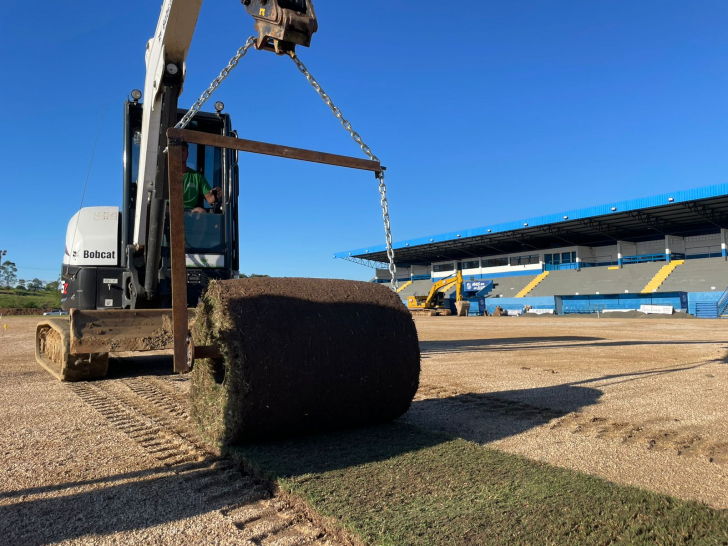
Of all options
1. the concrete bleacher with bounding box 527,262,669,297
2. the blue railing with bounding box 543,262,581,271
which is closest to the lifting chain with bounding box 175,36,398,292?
the concrete bleacher with bounding box 527,262,669,297

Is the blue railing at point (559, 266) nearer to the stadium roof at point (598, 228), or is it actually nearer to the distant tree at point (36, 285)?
the stadium roof at point (598, 228)

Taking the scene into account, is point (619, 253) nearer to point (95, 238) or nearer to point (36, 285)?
point (95, 238)

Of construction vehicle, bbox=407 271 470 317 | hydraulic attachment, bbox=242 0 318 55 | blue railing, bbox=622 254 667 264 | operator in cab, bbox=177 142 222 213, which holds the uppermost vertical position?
blue railing, bbox=622 254 667 264

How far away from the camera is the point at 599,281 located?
147 feet

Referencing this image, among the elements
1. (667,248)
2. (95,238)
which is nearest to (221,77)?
(95,238)

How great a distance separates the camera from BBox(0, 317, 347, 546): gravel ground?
2.40 metres

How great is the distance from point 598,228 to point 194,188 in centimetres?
4791

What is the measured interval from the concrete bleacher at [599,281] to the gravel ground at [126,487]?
141 ft

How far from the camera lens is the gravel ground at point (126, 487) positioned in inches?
94.7

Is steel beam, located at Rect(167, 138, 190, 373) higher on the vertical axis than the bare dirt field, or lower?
higher

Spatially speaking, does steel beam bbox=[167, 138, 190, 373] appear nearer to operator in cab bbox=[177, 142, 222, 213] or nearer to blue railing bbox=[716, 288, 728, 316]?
operator in cab bbox=[177, 142, 222, 213]

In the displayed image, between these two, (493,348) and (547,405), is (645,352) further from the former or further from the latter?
(547,405)

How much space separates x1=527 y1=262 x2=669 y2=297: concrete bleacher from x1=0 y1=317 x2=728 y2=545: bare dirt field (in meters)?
38.3

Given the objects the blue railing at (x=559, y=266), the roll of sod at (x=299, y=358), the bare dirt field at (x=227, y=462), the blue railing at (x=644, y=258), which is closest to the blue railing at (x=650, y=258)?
the blue railing at (x=644, y=258)
